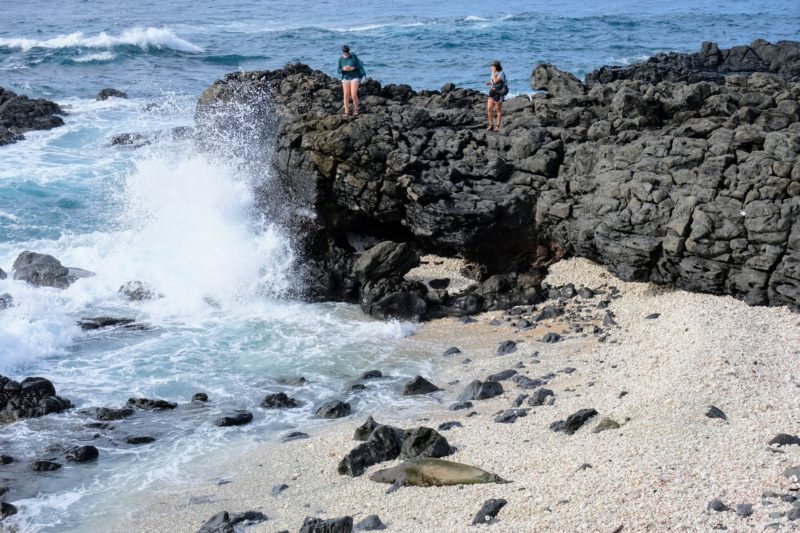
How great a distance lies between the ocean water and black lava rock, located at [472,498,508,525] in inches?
172

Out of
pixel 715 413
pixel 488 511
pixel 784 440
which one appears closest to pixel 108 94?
pixel 715 413

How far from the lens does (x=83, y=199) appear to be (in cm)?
A: 2542

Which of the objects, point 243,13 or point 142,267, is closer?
point 142,267

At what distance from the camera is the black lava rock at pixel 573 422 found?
10.9 meters

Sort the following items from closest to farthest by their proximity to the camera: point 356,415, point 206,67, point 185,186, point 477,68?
1. point 356,415
2. point 185,186
3. point 477,68
4. point 206,67

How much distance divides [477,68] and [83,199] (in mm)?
22515

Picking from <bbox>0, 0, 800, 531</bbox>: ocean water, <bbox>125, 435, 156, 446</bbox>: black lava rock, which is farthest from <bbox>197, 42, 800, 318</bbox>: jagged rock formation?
<bbox>125, 435, 156, 446</bbox>: black lava rock

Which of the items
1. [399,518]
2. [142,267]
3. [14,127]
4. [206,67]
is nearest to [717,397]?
[399,518]

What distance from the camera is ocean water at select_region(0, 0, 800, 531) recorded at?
12281 millimetres

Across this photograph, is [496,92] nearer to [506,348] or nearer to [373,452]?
[506,348]

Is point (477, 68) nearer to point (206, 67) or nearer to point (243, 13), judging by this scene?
point (206, 67)

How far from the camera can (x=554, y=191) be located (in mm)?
17562

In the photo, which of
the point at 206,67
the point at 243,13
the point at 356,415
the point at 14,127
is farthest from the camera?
the point at 243,13

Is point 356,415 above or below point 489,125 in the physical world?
below
